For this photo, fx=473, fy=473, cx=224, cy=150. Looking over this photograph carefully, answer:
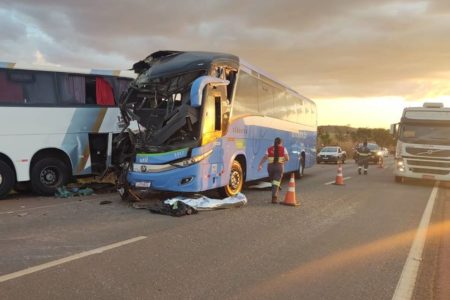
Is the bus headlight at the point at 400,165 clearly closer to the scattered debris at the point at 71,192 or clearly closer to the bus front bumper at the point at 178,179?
the bus front bumper at the point at 178,179

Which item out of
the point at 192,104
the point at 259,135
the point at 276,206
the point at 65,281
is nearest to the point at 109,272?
the point at 65,281

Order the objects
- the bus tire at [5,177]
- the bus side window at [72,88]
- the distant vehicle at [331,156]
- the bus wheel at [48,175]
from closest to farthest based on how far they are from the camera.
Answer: the bus tire at [5,177] < the bus wheel at [48,175] < the bus side window at [72,88] < the distant vehicle at [331,156]

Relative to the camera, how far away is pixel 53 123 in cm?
1235

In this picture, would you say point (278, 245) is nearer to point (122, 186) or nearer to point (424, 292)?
point (424, 292)

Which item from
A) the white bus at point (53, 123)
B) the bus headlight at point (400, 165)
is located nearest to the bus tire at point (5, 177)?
the white bus at point (53, 123)

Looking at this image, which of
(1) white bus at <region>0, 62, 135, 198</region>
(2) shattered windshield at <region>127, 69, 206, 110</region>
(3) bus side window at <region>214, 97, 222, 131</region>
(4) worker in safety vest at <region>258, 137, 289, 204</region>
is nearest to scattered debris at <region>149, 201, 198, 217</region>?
(3) bus side window at <region>214, 97, 222, 131</region>

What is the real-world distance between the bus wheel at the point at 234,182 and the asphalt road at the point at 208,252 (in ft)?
2.20

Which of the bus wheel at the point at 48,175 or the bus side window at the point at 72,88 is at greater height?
the bus side window at the point at 72,88

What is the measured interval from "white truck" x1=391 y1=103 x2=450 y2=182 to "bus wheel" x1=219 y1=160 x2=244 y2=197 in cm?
865

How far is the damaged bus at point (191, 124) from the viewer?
9.95 metres

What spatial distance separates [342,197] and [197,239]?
692 cm

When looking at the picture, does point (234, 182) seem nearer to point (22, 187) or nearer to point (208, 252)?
point (208, 252)

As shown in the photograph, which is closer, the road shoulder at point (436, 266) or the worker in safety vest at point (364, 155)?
the road shoulder at point (436, 266)

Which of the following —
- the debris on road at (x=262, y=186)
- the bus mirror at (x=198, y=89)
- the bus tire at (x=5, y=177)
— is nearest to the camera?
the bus mirror at (x=198, y=89)
